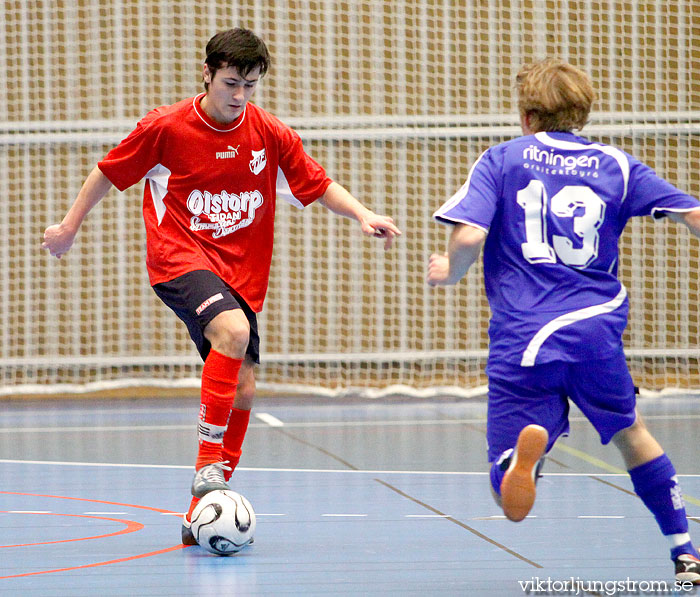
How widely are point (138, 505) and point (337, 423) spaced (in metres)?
2.97

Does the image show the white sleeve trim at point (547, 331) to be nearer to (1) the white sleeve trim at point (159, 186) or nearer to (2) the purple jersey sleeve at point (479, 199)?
(2) the purple jersey sleeve at point (479, 199)

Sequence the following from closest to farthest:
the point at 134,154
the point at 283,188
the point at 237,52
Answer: the point at 237,52 → the point at 134,154 → the point at 283,188

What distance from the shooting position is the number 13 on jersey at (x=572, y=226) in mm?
2680

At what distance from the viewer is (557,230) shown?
8.78 ft

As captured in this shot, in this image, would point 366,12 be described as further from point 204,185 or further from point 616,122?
point 204,185

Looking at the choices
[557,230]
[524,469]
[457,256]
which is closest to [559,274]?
[557,230]

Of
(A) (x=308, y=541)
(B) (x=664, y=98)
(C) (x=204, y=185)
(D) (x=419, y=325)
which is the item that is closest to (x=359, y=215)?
(C) (x=204, y=185)

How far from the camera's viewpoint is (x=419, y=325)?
9312mm

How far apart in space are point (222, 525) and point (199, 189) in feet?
3.47

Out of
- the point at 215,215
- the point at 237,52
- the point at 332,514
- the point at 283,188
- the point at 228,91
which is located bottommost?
the point at 332,514

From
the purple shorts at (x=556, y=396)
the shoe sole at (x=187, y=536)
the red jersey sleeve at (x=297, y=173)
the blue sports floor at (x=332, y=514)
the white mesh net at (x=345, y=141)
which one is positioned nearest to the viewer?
the purple shorts at (x=556, y=396)

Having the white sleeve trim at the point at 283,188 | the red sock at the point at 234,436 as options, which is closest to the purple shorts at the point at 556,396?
the red sock at the point at 234,436

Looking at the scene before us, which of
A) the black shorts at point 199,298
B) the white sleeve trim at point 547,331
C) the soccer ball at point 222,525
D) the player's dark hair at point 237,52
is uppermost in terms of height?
the player's dark hair at point 237,52

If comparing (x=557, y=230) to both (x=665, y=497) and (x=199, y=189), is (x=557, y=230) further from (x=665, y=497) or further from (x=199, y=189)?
(x=199, y=189)
